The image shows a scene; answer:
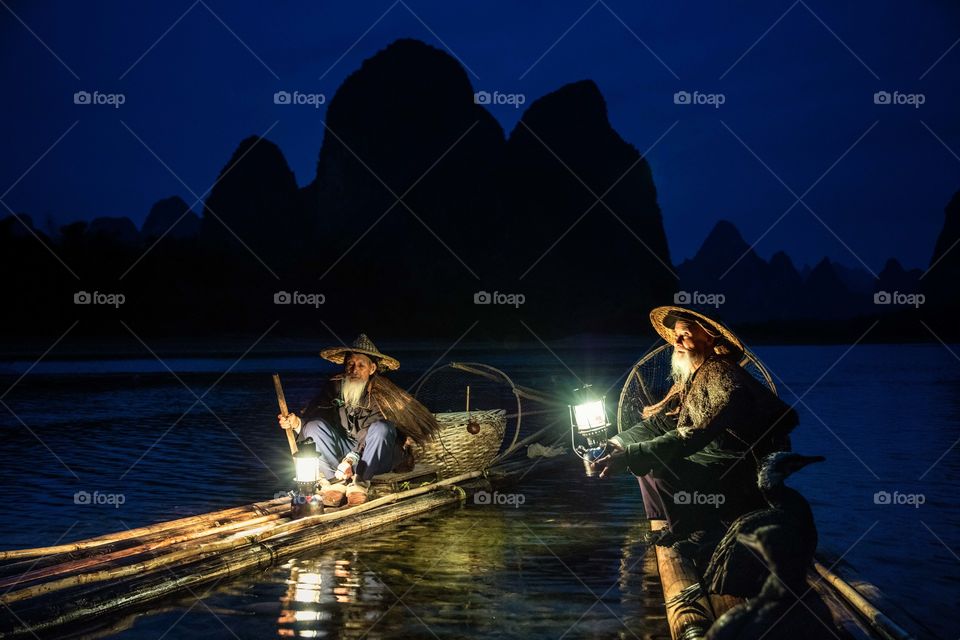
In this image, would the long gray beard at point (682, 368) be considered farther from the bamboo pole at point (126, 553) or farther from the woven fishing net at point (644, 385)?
the bamboo pole at point (126, 553)

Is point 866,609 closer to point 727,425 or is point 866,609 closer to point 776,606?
point 776,606

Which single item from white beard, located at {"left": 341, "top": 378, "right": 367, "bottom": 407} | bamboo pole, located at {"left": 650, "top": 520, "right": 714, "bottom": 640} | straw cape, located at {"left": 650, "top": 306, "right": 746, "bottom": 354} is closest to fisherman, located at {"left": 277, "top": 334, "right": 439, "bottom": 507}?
white beard, located at {"left": 341, "top": 378, "right": 367, "bottom": 407}

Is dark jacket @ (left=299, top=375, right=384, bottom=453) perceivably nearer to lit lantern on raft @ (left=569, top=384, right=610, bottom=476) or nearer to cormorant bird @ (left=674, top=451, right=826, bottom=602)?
lit lantern on raft @ (left=569, top=384, right=610, bottom=476)

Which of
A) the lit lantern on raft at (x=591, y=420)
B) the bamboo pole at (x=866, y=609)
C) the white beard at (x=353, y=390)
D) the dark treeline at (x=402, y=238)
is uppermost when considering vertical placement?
the dark treeline at (x=402, y=238)

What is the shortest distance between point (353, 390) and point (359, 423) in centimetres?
29

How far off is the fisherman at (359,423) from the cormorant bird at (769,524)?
3.86 meters

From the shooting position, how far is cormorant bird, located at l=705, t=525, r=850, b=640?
3.55m

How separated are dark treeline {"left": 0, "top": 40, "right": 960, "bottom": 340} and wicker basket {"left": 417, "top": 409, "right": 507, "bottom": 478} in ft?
152

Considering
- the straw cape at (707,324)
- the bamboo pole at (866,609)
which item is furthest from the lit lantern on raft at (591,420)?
the bamboo pole at (866,609)

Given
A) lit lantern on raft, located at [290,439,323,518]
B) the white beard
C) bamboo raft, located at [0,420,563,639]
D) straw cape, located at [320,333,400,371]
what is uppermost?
straw cape, located at [320,333,400,371]

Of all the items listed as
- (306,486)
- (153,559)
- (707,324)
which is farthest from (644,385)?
(153,559)

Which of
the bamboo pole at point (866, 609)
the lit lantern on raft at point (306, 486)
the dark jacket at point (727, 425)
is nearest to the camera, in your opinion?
the bamboo pole at point (866, 609)

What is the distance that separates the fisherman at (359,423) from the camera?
24.5 ft

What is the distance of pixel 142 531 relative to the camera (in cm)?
589
